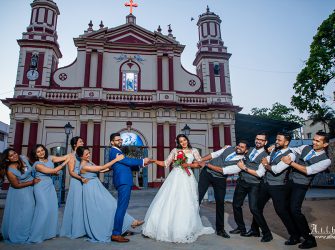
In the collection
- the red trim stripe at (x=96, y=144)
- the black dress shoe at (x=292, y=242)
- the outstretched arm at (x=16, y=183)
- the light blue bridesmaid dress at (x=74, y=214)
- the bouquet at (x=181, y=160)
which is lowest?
the black dress shoe at (x=292, y=242)

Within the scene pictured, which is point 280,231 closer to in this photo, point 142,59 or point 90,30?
A: point 142,59

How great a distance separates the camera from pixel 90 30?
793 inches

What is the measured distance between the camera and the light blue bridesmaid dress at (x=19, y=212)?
15.0 feet

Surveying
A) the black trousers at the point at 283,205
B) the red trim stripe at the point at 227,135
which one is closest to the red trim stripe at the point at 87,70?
the red trim stripe at the point at 227,135

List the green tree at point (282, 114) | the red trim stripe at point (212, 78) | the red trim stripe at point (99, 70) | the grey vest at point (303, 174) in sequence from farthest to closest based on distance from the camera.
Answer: the green tree at point (282, 114)
the red trim stripe at point (212, 78)
the red trim stripe at point (99, 70)
the grey vest at point (303, 174)

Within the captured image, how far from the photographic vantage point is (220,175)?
5191 mm

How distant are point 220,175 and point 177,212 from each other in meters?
1.24

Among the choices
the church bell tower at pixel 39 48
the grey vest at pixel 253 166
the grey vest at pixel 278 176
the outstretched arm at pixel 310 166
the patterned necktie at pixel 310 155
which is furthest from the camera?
the church bell tower at pixel 39 48

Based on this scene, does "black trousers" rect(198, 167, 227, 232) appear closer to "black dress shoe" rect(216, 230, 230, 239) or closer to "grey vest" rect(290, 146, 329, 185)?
"black dress shoe" rect(216, 230, 230, 239)

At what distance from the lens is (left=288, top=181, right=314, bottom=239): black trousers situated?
166 inches

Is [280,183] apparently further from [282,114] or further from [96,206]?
[282,114]

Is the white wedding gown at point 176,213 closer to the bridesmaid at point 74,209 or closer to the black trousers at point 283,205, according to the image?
the bridesmaid at point 74,209

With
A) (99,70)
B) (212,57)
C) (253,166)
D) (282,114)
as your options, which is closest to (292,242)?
(253,166)

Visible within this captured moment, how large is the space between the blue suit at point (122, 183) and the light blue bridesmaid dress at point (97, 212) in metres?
0.28
